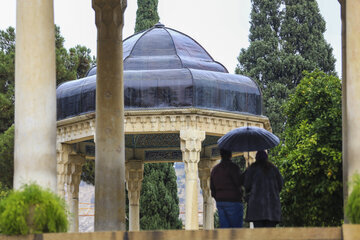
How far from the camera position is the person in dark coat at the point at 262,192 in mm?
19297

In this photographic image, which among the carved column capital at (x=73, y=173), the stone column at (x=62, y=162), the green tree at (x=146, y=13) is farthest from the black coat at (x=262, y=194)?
the green tree at (x=146, y=13)

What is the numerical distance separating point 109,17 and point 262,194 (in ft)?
29.5

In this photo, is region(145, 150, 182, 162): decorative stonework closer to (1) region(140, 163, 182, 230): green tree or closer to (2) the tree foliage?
(1) region(140, 163, 182, 230): green tree

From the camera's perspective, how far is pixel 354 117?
19094 mm

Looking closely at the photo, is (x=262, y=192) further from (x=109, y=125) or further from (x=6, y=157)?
(x=6, y=157)

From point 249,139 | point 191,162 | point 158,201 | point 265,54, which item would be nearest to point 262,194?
point 249,139

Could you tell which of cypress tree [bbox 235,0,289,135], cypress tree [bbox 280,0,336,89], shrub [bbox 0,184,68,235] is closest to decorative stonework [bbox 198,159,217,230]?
cypress tree [bbox 235,0,289,135]

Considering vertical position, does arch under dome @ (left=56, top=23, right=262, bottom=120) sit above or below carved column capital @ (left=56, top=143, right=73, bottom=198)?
above

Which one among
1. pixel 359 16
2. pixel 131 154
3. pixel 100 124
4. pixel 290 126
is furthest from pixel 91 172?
pixel 359 16

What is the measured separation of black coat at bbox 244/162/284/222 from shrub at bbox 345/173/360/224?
8.05 feet

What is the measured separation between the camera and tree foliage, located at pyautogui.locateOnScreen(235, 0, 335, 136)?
225 feet

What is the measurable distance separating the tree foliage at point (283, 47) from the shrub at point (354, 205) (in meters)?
49.8

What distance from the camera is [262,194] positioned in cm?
1930

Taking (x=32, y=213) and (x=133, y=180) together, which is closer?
(x=32, y=213)
